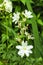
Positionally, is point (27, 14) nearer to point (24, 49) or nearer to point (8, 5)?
point (8, 5)

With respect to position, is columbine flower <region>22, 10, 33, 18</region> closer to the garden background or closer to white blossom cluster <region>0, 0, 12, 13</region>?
the garden background

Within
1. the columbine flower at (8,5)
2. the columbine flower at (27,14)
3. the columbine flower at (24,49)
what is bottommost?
the columbine flower at (24,49)

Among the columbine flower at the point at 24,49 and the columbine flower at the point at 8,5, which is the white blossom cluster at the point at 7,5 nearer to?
the columbine flower at the point at 8,5

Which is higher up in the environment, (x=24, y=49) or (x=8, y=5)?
(x=8, y=5)

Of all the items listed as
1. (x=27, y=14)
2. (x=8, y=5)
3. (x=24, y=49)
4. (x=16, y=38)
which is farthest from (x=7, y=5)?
(x=24, y=49)

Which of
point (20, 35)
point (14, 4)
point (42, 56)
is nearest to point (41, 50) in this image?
point (42, 56)

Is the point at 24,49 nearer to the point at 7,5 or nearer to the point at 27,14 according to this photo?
the point at 27,14

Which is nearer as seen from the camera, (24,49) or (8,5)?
(24,49)

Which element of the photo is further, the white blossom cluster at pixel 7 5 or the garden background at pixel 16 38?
the white blossom cluster at pixel 7 5

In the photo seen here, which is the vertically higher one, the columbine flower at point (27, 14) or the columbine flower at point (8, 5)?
the columbine flower at point (8, 5)

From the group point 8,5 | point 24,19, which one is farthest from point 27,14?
point 8,5

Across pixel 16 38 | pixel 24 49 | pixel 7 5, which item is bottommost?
pixel 24 49

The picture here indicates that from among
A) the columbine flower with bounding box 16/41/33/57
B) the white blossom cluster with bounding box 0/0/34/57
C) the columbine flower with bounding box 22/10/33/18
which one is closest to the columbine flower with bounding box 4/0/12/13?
the white blossom cluster with bounding box 0/0/34/57

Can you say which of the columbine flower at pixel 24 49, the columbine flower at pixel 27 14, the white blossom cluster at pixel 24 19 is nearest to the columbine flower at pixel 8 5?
the white blossom cluster at pixel 24 19
